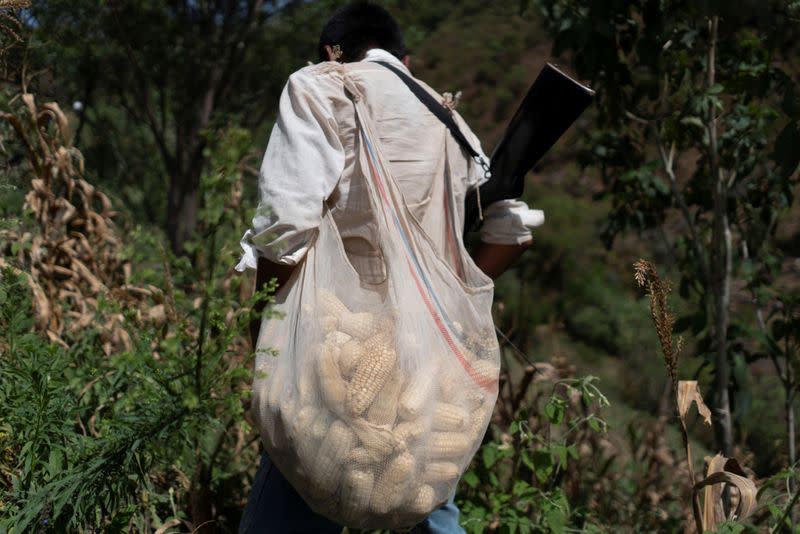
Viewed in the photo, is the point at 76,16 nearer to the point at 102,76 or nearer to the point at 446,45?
the point at 102,76

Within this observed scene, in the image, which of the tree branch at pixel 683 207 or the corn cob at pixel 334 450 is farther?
the tree branch at pixel 683 207

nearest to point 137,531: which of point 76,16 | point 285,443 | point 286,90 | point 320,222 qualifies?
point 285,443

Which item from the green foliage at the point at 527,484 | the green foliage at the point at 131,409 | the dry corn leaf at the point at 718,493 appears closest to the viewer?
the green foliage at the point at 131,409

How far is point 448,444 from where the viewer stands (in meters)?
1.68

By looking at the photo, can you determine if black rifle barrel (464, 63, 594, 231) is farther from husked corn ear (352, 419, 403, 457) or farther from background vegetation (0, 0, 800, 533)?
husked corn ear (352, 419, 403, 457)

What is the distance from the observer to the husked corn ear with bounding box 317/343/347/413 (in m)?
1.56

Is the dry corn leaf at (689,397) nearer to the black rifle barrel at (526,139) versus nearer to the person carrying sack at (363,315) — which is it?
the person carrying sack at (363,315)

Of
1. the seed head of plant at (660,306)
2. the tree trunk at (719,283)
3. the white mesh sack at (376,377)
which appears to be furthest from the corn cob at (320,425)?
the tree trunk at (719,283)

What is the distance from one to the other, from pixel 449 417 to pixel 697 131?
6.16 feet

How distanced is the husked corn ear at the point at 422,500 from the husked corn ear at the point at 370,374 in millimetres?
213

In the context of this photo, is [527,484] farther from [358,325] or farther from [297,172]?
[297,172]

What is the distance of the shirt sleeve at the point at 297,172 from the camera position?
5.42 feet

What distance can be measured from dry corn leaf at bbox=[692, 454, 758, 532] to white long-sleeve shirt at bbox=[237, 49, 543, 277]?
0.83m

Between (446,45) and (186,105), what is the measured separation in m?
21.6
